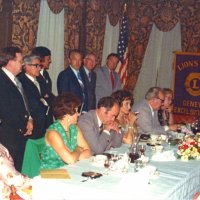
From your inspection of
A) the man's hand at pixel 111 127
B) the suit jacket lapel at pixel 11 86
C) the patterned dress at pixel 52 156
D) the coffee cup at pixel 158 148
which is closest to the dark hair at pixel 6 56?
the suit jacket lapel at pixel 11 86

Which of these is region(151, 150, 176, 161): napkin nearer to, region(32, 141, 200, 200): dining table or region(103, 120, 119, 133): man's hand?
region(32, 141, 200, 200): dining table

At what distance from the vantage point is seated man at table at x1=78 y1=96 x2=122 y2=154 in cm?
390

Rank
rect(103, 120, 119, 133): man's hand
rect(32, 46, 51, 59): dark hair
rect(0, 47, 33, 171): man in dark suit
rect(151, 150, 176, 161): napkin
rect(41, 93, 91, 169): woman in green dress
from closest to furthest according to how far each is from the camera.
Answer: rect(41, 93, 91, 169): woman in green dress, rect(151, 150, 176, 161): napkin, rect(103, 120, 119, 133): man's hand, rect(0, 47, 33, 171): man in dark suit, rect(32, 46, 51, 59): dark hair

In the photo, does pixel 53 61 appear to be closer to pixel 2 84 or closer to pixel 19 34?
pixel 19 34

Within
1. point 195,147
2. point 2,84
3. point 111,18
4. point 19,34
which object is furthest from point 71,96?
point 111,18

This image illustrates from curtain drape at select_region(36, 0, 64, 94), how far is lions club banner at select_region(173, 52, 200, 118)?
8.63 feet

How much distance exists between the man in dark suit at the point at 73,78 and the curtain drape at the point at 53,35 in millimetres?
958

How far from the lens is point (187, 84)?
8.53m

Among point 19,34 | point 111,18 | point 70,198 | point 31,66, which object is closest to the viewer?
point 70,198

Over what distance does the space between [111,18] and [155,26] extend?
4.60 ft

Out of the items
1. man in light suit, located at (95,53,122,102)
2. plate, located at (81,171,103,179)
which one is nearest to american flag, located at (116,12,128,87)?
man in light suit, located at (95,53,122,102)

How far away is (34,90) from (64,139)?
140cm

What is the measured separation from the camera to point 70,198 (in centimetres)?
271

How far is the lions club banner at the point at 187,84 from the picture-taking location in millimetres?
8445
